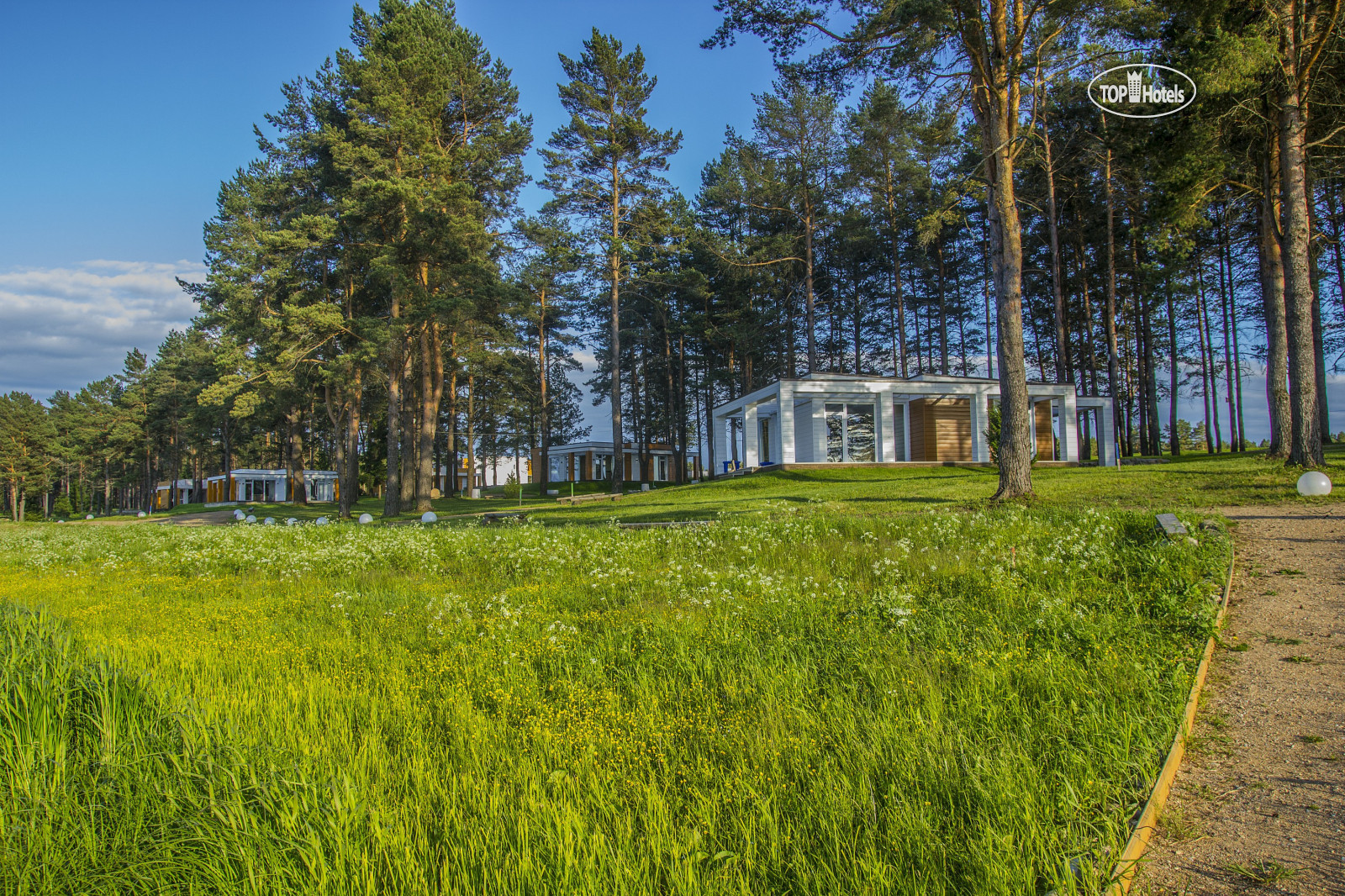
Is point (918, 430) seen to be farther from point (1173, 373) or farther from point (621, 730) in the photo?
point (621, 730)

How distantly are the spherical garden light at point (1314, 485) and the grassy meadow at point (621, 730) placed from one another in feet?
17.0

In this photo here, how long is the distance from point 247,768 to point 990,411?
2773cm

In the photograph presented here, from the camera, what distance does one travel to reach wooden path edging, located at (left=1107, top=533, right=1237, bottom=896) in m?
2.00

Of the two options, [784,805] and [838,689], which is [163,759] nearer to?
[784,805]

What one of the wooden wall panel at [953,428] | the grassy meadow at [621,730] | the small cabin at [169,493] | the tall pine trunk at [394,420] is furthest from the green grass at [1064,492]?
the small cabin at [169,493]

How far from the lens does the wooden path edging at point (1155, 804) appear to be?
2.00m

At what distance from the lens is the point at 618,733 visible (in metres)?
2.96

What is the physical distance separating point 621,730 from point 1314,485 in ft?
38.9

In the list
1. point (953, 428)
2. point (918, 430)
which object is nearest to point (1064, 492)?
point (918, 430)

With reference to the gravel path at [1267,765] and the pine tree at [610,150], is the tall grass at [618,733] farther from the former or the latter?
the pine tree at [610,150]

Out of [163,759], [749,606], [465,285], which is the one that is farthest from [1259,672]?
[465,285]

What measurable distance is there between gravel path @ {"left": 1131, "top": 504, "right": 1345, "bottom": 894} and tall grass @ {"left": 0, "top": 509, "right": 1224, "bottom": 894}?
0.65 feet

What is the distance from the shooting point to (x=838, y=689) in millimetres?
3297

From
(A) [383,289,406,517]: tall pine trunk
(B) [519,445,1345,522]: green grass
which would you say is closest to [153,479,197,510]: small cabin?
(A) [383,289,406,517]: tall pine trunk
